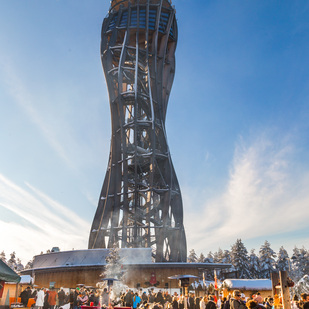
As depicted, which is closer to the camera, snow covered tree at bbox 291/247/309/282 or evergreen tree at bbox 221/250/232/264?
snow covered tree at bbox 291/247/309/282

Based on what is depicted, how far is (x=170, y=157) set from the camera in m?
35.2

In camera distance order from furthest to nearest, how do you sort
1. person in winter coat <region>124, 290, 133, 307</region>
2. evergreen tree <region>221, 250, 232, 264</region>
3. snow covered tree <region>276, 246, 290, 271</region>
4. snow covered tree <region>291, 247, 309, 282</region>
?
evergreen tree <region>221, 250, 232, 264</region> → snow covered tree <region>276, 246, 290, 271</region> → snow covered tree <region>291, 247, 309, 282</region> → person in winter coat <region>124, 290, 133, 307</region>

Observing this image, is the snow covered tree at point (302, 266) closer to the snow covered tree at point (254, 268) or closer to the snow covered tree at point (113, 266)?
the snow covered tree at point (254, 268)

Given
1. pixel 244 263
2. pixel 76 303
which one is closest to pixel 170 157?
pixel 76 303

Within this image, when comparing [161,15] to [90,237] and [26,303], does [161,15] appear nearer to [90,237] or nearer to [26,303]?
[90,237]

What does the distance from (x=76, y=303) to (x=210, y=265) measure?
13.6 metres

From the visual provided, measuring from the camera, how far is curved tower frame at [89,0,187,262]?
3272cm

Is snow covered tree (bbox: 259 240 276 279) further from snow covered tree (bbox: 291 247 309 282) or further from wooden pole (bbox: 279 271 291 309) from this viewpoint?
wooden pole (bbox: 279 271 291 309)

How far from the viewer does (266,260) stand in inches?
2046

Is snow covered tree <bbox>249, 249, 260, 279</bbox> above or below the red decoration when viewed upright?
above

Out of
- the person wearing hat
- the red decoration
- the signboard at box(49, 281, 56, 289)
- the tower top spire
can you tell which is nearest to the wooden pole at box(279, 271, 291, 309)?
the person wearing hat

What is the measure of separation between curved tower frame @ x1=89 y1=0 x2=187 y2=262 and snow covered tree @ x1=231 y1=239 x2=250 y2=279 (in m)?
19.5

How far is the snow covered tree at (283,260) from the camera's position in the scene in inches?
2140

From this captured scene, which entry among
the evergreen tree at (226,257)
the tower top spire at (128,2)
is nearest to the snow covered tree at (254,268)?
the evergreen tree at (226,257)
